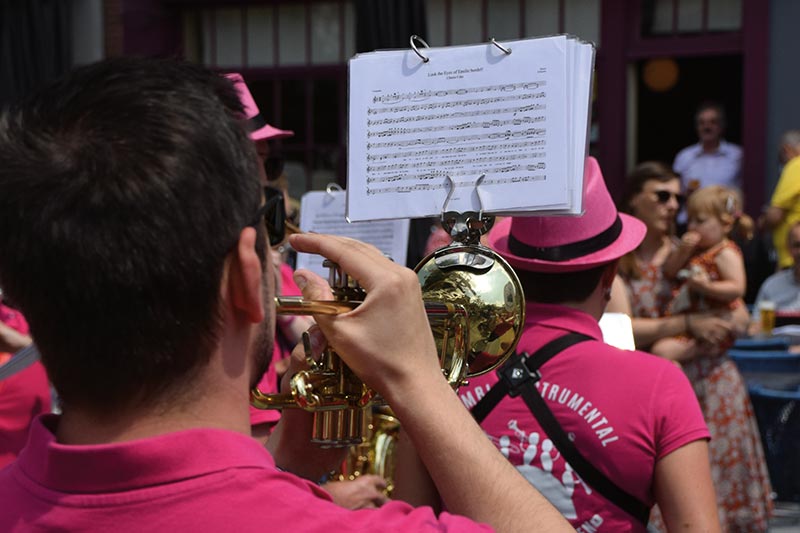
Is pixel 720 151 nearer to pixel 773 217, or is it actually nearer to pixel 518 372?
pixel 773 217

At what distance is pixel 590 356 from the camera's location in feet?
7.57

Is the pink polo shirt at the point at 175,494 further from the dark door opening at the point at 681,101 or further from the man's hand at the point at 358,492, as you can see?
the dark door opening at the point at 681,101

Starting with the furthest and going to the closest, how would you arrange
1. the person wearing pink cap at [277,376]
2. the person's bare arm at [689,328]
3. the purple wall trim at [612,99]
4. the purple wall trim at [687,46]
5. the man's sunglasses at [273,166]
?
the purple wall trim at [612,99]
the purple wall trim at [687,46]
the person's bare arm at [689,328]
the man's sunglasses at [273,166]
the person wearing pink cap at [277,376]

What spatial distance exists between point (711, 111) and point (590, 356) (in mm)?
7192

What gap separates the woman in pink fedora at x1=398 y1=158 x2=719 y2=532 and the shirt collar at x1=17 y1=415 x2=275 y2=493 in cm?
117

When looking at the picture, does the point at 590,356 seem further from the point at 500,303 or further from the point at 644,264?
the point at 644,264

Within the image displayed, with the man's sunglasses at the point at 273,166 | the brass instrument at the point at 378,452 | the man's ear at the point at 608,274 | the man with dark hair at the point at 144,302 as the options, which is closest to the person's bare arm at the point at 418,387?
the man with dark hair at the point at 144,302

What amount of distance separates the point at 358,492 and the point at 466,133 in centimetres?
158

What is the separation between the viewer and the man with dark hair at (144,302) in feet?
3.51

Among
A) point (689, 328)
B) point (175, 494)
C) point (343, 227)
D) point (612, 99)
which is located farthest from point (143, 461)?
point (612, 99)

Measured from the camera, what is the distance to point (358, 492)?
3.00 metres

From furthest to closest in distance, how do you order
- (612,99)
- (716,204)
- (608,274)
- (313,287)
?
(612,99)
(716,204)
(608,274)
(313,287)

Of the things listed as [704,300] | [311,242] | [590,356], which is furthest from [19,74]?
[311,242]

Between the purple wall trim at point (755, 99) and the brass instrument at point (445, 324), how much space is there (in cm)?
763
